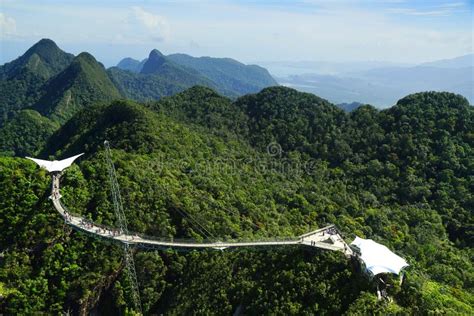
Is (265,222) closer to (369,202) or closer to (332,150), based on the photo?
(369,202)

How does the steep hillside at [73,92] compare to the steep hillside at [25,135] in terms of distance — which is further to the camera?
the steep hillside at [73,92]

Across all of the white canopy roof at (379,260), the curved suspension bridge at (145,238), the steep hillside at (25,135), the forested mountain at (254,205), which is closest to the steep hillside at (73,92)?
the steep hillside at (25,135)

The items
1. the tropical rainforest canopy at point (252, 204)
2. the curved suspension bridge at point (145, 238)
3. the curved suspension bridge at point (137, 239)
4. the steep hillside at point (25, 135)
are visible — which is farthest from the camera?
the steep hillside at point (25, 135)

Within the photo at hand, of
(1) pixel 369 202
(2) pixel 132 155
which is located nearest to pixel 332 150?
(1) pixel 369 202

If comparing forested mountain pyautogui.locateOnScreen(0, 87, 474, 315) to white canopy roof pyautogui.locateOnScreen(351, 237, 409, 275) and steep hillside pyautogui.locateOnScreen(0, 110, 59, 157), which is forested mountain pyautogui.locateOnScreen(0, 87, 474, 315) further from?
steep hillside pyautogui.locateOnScreen(0, 110, 59, 157)

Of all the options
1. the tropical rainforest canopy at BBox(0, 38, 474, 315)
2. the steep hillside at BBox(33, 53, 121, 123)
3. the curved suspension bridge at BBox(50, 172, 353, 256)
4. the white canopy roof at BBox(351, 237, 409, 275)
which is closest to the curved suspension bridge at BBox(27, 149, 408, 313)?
the curved suspension bridge at BBox(50, 172, 353, 256)

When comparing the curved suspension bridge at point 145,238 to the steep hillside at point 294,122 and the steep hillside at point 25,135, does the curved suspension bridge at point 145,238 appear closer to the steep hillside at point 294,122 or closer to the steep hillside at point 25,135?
the steep hillside at point 294,122

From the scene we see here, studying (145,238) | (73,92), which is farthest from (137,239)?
(73,92)
